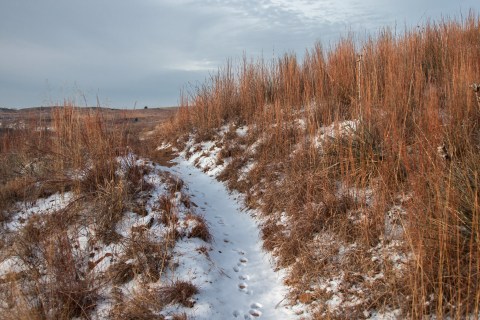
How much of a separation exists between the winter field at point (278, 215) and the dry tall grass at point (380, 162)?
0.07 feet

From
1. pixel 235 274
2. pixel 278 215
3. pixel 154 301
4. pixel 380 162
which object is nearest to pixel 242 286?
pixel 235 274

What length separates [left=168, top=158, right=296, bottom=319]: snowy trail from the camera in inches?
107

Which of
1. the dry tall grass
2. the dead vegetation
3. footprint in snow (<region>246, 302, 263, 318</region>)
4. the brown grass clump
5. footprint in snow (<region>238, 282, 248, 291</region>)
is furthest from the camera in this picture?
footprint in snow (<region>238, 282, 248, 291</region>)

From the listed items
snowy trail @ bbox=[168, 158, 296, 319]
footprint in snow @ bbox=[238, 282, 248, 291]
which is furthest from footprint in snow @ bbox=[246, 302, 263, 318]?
footprint in snow @ bbox=[238, 282, 248, 291]

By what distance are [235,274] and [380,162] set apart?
Result: 1.74m

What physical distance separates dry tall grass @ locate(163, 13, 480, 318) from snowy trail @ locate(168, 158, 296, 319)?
7.9 inches

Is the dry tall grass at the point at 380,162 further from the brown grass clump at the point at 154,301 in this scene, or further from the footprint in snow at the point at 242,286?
the brown grass clump at the point at 154,301

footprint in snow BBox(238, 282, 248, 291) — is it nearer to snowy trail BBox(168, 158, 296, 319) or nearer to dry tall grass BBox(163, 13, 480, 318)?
snowy trail BBox(168, 158, 296, 319)

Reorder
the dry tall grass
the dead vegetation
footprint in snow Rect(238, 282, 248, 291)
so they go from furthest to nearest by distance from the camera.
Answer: footprint in snow Rect(238, 282, 248, 291), the dead vegetation, the dry tall grass

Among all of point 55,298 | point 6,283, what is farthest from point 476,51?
point 6,283

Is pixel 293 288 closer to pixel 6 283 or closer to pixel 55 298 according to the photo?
pixel 55 298

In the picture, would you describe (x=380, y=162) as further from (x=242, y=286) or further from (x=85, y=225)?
(x=85, y=225)

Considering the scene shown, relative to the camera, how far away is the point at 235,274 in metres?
3.27

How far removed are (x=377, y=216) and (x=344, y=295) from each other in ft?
2.40
